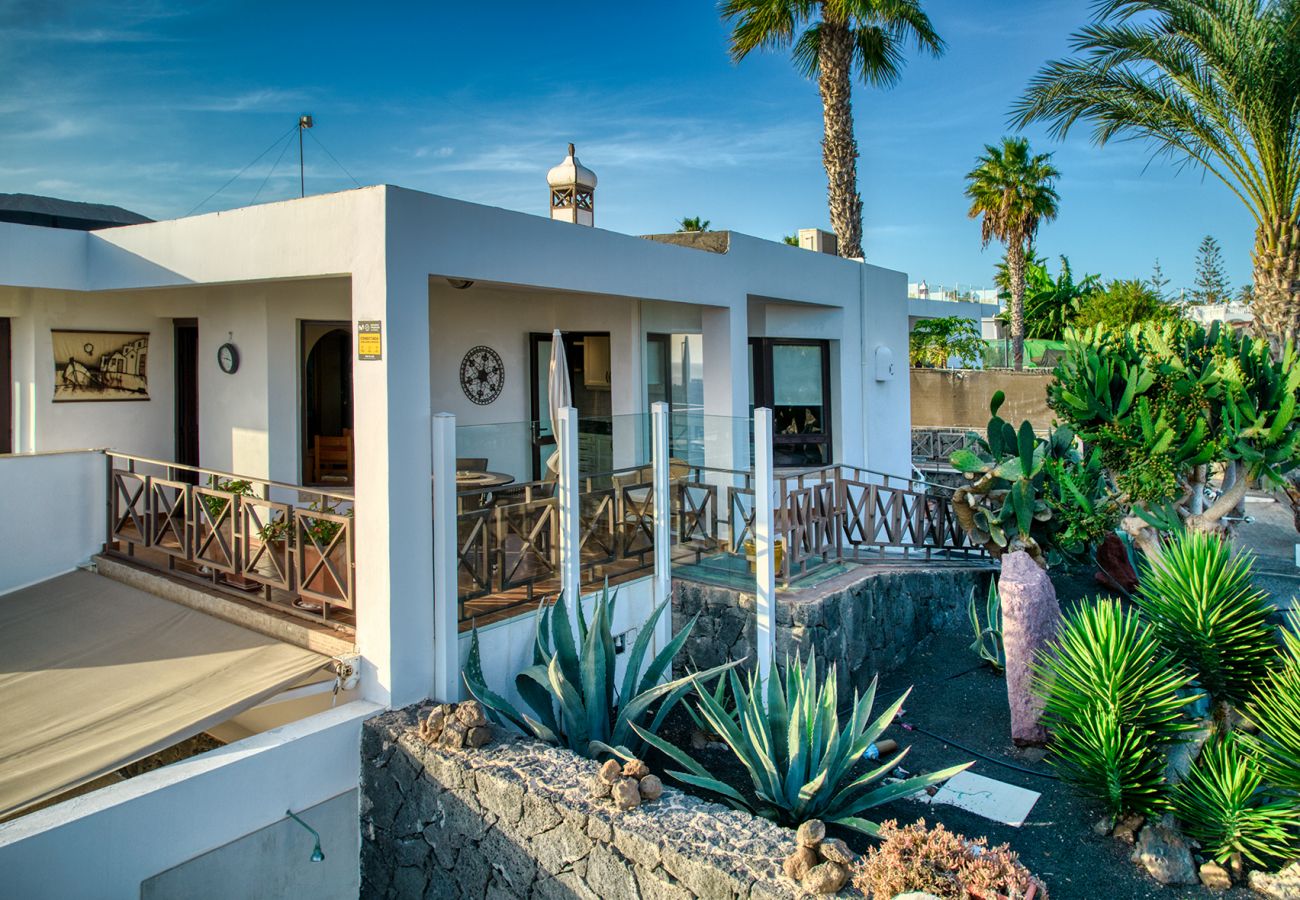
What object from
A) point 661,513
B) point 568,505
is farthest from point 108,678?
point 661,513

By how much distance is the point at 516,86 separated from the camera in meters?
19.8

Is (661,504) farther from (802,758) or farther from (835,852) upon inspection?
(835,852)

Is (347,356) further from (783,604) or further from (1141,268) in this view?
(1141,268)

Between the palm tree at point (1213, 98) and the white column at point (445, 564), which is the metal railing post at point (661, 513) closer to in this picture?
the white column at point (445, 564)

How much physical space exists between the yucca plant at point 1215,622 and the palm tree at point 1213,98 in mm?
6906

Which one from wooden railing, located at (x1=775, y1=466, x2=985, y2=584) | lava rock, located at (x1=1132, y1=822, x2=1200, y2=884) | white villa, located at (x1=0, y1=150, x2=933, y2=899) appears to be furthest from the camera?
wooden railing, located at (x1=775, y1=466, x2=985, y2=584)

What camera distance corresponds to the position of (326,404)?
12.1 meters

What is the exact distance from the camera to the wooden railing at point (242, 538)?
6.80m

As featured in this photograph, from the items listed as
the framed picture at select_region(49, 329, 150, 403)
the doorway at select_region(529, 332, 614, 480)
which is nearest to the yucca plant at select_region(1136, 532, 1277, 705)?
the doorway at select_region(529, 332, 614, 480)

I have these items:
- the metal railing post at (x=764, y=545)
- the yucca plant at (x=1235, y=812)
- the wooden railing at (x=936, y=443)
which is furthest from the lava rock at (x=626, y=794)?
the wooden railing at (x=936, y=443)

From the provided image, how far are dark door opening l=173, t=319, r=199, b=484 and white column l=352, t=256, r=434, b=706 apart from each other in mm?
5179

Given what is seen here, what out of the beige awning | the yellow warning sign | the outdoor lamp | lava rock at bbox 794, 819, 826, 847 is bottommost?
the outdoor lamp

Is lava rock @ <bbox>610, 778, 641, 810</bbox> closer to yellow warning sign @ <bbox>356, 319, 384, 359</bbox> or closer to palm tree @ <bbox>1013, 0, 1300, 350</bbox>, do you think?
yellow warning sign @ <bbox>356, 319, 384, 359</bbox>

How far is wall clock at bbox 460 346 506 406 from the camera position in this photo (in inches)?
417
